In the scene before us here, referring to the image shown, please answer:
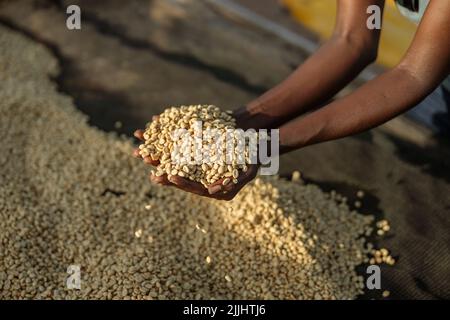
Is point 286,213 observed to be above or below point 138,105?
below

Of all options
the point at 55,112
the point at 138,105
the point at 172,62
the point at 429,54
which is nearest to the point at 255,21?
the point at 172,62

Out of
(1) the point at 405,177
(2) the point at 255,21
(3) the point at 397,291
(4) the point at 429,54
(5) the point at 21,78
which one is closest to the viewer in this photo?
(4) the point at 429,54

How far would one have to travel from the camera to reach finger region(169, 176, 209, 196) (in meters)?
2.24

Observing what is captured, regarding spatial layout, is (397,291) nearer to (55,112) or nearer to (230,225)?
(230,225)

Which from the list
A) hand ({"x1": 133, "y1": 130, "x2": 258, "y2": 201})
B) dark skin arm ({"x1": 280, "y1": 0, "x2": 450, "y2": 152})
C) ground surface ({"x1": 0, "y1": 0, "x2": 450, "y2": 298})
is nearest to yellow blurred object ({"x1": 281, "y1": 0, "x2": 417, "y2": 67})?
ground surface ({"x1": 0, "y1": 0, "x2": 450, "y2": 298})

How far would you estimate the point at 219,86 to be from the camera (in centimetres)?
391

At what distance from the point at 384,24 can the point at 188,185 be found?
8.43ft

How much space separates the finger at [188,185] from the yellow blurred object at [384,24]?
2.23 m

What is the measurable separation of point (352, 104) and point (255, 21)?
215cm

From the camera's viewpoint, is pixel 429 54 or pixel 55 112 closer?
pixel 429 54

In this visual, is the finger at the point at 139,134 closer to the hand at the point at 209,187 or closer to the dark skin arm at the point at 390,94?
the hand at the point at 209,187

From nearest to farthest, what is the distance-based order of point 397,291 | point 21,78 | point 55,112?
point 397,291, point 55,112, point 21,78

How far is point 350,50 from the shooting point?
275cm

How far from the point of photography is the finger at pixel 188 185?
7.34 feet
